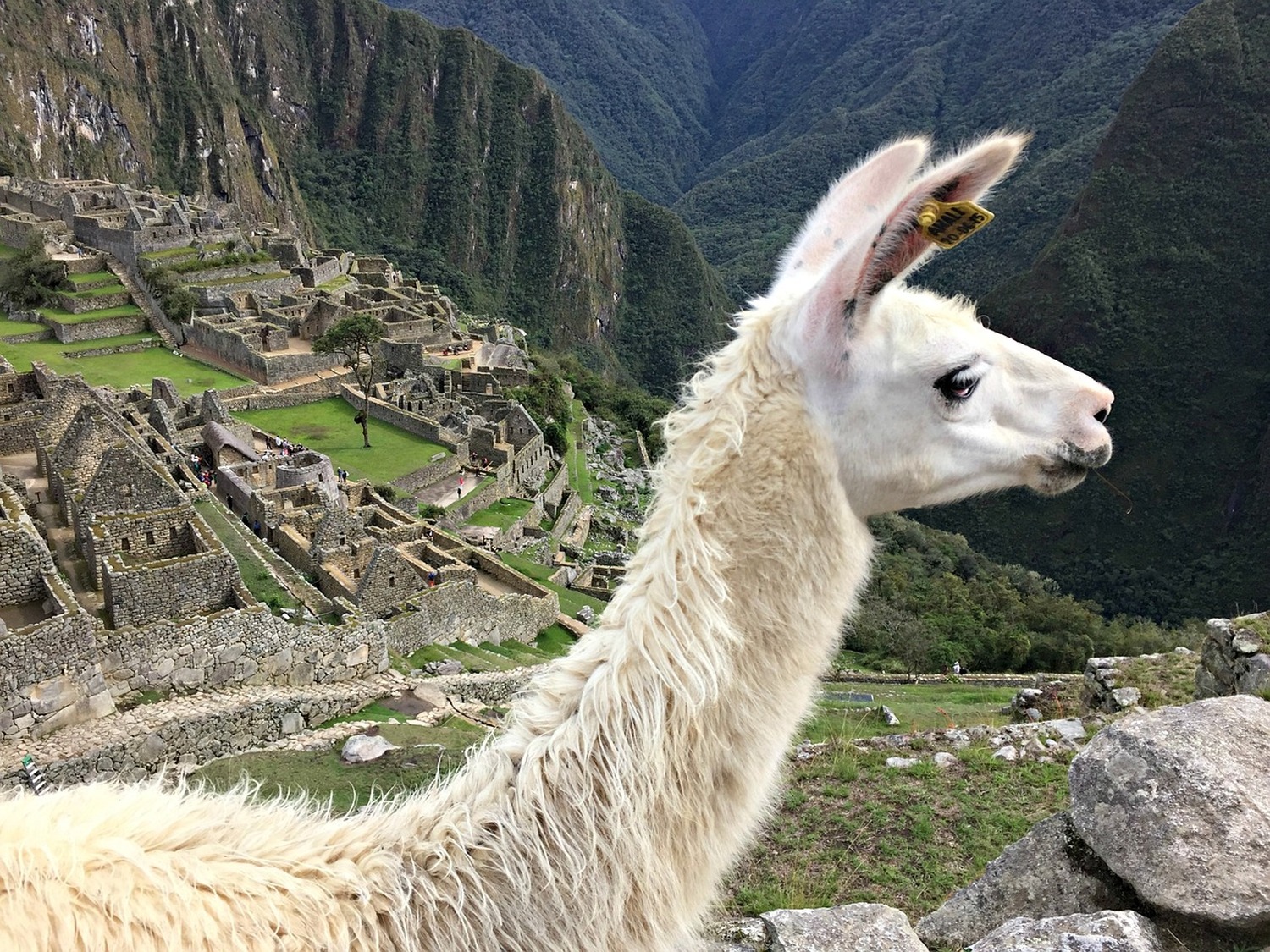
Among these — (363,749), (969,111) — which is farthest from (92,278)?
(969,111)

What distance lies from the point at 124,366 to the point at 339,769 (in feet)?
74.5

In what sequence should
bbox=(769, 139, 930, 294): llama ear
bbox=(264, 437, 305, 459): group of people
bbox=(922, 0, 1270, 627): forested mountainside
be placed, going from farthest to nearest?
bbox=(922, 0, 1270, 627): forested mountainside → bbox=(264, 437, 305, 459): group of people → bbox=(769, 139, 930, 294): llama ear

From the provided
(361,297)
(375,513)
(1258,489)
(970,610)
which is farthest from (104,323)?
(1258,489)

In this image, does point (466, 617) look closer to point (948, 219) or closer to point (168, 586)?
point (168, 586)

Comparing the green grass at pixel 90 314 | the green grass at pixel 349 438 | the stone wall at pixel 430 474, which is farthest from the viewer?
the green grass at pixel 90 314

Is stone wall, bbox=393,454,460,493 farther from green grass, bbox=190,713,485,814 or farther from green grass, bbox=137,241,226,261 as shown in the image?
green grass, bbox=137,241,226,261

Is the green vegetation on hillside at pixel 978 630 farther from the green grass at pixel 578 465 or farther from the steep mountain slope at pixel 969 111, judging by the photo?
the steep mountain slope at pixel 969 111

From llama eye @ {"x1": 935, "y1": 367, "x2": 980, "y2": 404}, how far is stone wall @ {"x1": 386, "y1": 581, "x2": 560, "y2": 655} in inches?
402

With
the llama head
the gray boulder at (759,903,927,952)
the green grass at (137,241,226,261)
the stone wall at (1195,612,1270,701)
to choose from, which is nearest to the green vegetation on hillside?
the stone wall at (1195,612,1270,701)

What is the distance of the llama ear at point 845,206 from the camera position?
1.56 m

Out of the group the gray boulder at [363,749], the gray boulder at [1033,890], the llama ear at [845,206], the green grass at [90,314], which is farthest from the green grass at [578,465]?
the llama ear at [845,206]

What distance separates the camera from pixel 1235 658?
6.15m

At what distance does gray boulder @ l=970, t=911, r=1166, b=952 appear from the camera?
8.37 ft

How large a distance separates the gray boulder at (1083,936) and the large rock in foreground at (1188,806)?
227mm
